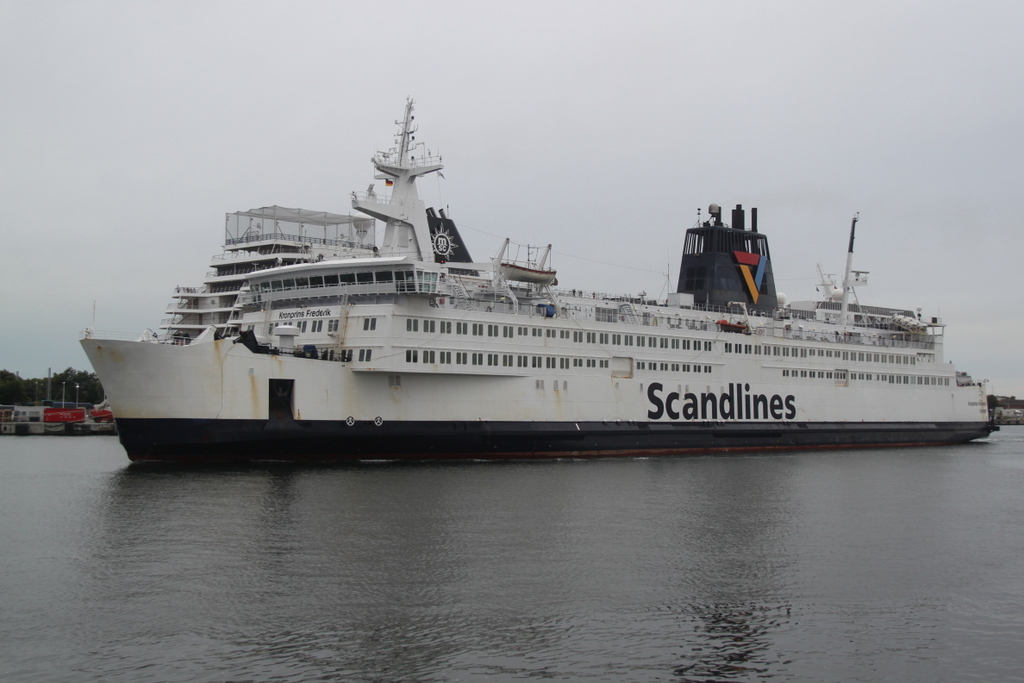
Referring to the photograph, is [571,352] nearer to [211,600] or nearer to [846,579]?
[846,579]

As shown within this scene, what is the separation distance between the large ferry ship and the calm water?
11.6 ft

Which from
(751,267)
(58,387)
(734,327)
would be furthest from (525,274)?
(58,387)

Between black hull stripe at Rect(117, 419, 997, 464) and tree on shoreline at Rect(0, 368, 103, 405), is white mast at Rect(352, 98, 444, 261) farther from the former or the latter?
tree on shoreline at Rect(0, 368, 103, 405)

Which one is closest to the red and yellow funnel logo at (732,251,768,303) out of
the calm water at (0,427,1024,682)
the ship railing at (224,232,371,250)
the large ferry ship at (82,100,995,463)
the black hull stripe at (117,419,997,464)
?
the large ferry ship at (82,100,995,463)

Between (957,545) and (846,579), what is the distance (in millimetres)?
5264

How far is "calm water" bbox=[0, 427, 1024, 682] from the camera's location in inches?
526

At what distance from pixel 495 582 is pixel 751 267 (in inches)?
1522

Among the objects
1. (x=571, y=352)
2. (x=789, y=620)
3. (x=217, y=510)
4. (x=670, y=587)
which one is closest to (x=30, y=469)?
(x=217, y=510)

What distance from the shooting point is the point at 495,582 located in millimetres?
16953

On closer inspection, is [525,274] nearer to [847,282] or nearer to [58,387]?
[847,282]

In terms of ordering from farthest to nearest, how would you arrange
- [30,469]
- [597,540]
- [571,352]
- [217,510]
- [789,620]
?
[571,352] → [30,469] → [217,510] → [597,540] → [789,620]

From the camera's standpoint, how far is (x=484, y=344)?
36.8m

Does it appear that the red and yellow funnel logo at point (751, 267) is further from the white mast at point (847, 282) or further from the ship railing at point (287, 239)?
the ship railing at point (287, 239)

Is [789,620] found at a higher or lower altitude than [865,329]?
lower
